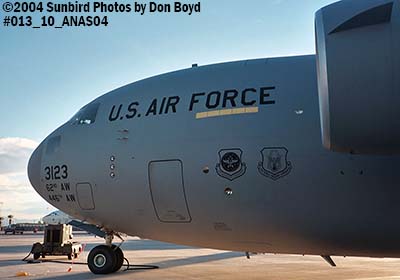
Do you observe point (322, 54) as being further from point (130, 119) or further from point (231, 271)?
point (231, 271)

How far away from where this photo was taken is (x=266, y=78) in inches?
346

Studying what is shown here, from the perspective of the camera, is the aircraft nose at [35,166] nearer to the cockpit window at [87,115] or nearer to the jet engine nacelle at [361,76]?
the cockpit window at [87,115]

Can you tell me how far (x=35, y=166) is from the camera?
1173cm

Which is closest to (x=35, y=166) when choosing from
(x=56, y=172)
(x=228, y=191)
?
(x=56, y=172)

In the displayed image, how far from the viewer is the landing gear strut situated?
11.8m

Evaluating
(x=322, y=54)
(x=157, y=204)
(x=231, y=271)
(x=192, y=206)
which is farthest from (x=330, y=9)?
(x=231, y=271)

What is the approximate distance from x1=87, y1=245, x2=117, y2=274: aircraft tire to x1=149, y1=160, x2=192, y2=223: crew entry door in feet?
10.3

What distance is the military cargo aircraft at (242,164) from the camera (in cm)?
749

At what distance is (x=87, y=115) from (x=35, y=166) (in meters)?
1.98

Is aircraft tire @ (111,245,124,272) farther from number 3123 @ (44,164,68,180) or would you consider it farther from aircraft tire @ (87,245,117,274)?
number 3123 @ (44,164,68,180)

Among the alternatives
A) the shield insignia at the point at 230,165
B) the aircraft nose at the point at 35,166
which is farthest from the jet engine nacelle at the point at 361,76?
the aircraft nose at the point at 35,166

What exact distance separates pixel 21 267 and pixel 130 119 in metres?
8.30

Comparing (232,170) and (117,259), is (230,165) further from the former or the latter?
Result: (117,259)

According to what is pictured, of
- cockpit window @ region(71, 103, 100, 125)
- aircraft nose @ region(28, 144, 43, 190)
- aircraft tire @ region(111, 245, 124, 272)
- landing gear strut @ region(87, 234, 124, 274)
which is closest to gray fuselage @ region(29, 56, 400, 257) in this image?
cockpit window @ region(71, 103, 100, 125)
